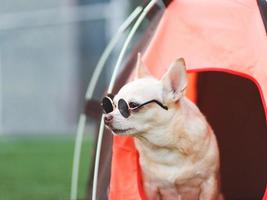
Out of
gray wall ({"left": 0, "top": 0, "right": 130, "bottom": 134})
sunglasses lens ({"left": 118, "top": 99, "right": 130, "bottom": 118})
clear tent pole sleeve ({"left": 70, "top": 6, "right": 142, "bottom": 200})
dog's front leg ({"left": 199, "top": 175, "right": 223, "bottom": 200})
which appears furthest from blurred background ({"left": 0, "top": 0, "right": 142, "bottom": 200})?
sunglasses lens ({"left": 118, "top": 99, "right": 130, "bottom": 118})

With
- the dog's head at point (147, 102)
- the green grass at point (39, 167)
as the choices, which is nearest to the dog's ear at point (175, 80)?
the dog's head at point (147, 102)

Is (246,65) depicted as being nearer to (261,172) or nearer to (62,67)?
(261,172)

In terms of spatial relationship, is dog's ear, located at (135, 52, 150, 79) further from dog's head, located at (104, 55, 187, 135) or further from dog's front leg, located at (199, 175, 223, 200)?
dog's front leg, located at (199, 175, 223, 200)

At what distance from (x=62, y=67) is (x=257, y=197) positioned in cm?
644

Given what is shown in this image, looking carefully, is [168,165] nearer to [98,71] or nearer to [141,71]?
[141,71]

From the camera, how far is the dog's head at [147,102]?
2668 millimetres

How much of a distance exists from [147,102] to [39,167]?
3757 millimetres

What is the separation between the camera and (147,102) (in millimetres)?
2705

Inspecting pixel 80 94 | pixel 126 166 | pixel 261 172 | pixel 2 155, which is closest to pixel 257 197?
pixel 261 172

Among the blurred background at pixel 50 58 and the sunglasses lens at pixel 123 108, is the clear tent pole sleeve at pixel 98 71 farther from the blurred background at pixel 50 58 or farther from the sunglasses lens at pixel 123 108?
the blurred background at pixel 50 58

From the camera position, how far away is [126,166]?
9.86 ft

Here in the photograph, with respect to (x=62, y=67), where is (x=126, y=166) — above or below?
below

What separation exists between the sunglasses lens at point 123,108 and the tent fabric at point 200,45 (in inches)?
13.3

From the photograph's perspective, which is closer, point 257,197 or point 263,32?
point 263,32
